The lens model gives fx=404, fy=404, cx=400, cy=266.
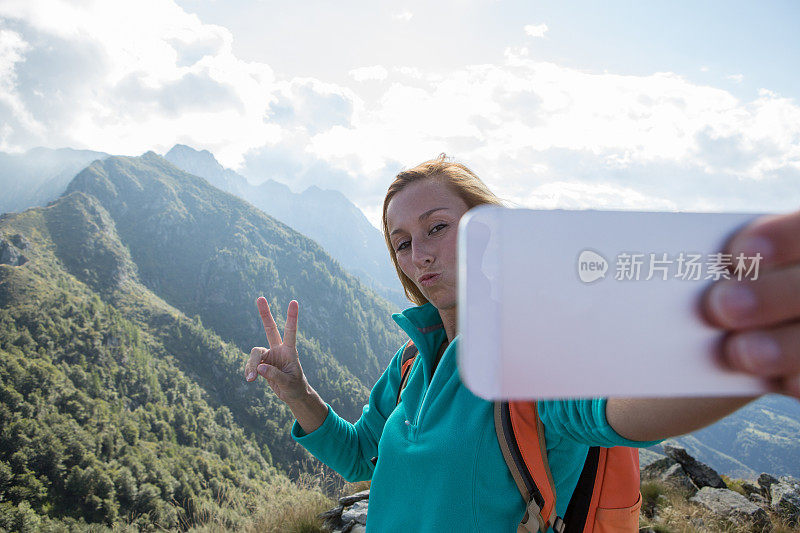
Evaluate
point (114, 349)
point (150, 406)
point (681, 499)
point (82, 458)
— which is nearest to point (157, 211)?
point (114, 349)

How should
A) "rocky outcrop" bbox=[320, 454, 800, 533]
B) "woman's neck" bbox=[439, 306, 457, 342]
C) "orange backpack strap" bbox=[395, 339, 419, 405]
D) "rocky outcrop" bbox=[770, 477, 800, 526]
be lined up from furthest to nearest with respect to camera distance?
"rocky outcrop" bbox=[770, 477, 800, 526] → "rocky outcrop" bbox=[320, 454, 800, 533] → "orange backpack strap" bbox=[395, 339, 419, 405] → "woman's neck" bbox=[439, 306, 457, 342]

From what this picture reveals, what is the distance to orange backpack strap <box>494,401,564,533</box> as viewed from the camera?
1.10m

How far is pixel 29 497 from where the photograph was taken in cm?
4028

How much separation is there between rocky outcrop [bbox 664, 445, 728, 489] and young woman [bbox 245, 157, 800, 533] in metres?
7.41

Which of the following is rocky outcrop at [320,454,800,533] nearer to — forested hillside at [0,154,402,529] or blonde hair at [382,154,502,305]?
forested hillside at [0,154,402,529]

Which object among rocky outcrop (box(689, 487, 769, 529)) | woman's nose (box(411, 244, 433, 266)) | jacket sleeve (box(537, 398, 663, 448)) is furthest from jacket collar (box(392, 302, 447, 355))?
rocky outcrop (box(689, 487, 769, 529))

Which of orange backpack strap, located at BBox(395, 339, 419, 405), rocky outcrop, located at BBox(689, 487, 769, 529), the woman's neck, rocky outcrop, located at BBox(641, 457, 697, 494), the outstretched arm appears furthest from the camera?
rocky outcrop, located at BBox(641, 457, 697, 494)

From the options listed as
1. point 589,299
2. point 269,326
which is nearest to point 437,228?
point 589,299

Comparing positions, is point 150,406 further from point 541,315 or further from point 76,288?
point 541,315

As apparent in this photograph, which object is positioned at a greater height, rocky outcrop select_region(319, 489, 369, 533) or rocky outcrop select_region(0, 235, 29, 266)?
rocky outcrop select_region(0, 235, 29, 266)

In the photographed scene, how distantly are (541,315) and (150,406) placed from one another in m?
78.2

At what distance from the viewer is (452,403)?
4.27 ft

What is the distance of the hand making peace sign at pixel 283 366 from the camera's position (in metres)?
1.93

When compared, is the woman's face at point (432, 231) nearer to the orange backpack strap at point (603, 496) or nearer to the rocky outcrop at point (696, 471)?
the orange backpack strap at point (603, 496)
